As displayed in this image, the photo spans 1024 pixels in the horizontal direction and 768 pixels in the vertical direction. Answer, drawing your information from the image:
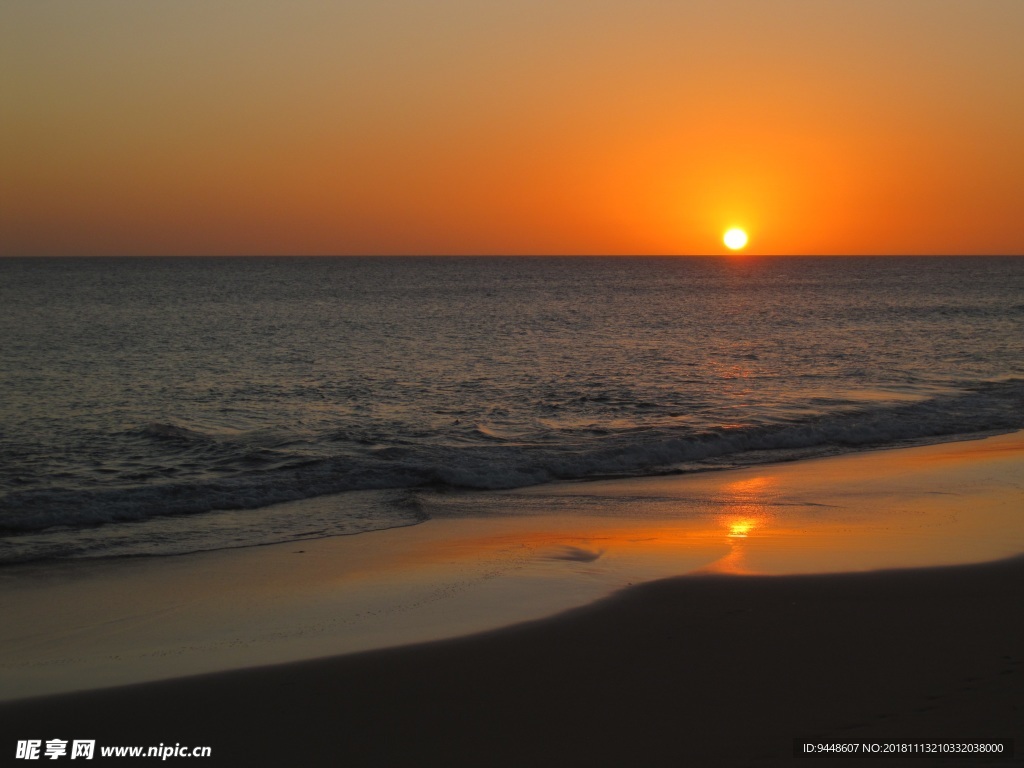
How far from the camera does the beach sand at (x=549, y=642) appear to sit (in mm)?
5375

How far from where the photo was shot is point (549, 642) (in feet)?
22.6

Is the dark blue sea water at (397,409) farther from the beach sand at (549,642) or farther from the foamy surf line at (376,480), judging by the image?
the beach sand at (549,642)

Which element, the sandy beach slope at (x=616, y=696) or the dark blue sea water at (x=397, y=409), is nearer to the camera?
the sandy beach slope at (x=616, y=696)

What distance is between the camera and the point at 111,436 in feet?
56.3

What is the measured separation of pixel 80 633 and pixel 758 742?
17.8ft

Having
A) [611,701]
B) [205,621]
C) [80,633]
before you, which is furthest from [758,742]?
[80,633]

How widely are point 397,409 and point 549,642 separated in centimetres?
1455

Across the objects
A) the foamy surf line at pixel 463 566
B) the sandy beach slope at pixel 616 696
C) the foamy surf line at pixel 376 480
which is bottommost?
the sandy beach slope at pixel 616 696

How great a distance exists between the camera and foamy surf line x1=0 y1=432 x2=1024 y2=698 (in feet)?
23.0

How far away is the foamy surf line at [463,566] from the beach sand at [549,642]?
0.13 feet

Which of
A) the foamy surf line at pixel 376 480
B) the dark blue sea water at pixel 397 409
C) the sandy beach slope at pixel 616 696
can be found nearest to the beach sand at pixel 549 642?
the sandy beach slope at pixel 616 696

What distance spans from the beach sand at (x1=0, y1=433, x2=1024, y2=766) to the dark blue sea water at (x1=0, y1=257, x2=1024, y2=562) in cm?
246

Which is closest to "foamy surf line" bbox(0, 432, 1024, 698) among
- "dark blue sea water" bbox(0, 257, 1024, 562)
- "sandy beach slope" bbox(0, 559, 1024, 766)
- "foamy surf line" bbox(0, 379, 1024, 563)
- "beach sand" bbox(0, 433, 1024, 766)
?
"beach sand" bbox(0, 433, 1024, 766)

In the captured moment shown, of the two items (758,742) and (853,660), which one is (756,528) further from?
(758,742)
